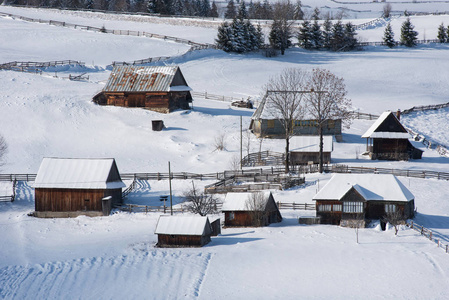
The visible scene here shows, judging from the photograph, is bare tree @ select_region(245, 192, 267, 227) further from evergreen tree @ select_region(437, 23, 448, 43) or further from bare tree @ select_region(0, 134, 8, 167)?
evergreen tree @ select_region(437, 23, 448, 43)

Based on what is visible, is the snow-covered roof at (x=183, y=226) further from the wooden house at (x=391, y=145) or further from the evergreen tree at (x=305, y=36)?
the evergreen tree at (x=305, y=36)

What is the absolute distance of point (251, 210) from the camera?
41.3 metres

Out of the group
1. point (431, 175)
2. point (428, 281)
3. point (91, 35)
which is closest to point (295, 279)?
point (428, 281)

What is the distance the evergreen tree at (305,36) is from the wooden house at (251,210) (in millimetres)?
67807

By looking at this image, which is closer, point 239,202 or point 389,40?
point 239,202

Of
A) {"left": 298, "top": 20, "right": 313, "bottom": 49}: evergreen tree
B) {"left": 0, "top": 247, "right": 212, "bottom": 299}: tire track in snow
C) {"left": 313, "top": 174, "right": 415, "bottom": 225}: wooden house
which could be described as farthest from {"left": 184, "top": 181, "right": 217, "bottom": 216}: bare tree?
{"left": 298, "top": 20, "right": 313, "bottom": 49}: evergreen tree

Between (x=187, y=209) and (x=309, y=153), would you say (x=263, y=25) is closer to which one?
(x=309, y=153)

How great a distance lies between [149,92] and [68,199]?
24653 mm

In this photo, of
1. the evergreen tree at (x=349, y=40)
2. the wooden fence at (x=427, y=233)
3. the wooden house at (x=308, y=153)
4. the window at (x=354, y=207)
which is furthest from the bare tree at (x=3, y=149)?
the evergreen tree at (x=349, y=40)

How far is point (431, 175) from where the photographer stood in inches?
1997

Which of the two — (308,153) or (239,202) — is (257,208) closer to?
(239,202)

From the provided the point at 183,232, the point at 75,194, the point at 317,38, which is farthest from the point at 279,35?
the point at 183,232

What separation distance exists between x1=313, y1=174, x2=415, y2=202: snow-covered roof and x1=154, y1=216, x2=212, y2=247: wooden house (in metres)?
8.67

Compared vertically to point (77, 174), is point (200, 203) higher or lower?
lower
